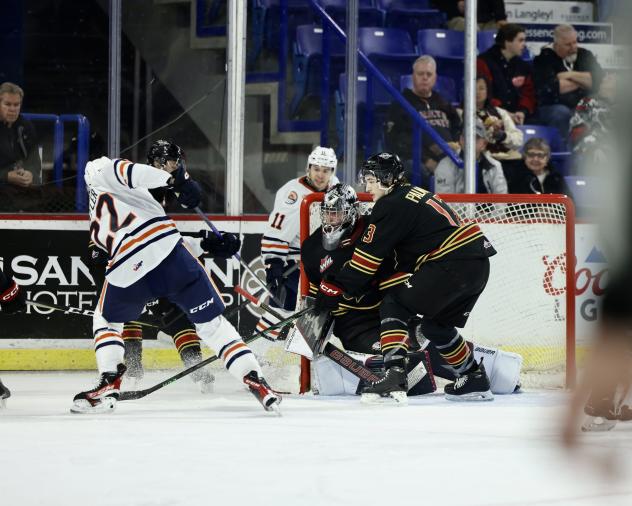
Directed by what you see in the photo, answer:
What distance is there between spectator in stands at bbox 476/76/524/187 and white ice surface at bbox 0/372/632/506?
2133 mm

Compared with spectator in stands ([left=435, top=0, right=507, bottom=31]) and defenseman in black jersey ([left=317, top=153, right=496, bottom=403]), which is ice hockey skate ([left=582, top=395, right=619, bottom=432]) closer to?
defenseman in black jersey ([left=317, top=153, right=496, bottom=403])

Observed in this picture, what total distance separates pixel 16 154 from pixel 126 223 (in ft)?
6.41

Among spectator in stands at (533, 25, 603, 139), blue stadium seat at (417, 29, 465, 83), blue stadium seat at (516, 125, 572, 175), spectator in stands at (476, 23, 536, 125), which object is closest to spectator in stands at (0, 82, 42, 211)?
blue stadium seat at (417, 29, 465, 83)

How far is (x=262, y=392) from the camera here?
4.38m

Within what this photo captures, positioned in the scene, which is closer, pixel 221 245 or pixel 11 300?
pixel 11 300

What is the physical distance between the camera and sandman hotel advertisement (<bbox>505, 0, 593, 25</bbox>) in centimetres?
749

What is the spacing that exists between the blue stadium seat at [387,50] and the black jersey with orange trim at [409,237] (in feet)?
6.88

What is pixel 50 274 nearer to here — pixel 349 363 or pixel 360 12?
pixel 349 363

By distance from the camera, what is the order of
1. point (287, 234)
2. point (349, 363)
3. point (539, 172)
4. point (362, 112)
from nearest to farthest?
point (349, 363), point (287, 234), point (362, 112), point (539, 172)

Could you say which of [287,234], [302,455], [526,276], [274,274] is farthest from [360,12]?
[302,455]

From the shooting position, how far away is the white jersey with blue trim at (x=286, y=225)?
578 cm

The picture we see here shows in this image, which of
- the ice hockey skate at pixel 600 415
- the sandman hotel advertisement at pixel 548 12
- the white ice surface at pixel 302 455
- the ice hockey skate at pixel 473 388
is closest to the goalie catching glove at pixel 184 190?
the white ice surface at pixel 302 455

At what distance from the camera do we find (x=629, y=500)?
9.16 ft

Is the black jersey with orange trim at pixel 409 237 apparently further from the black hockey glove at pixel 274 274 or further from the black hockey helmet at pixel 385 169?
the black hockey glove at pixel 274 274
